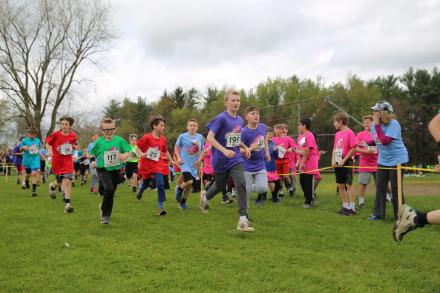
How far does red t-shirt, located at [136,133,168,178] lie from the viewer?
904 centimetres

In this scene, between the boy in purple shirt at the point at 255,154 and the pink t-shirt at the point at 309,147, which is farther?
the pink t-shirt at the point at 309,147

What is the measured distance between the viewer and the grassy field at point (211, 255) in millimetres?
4191

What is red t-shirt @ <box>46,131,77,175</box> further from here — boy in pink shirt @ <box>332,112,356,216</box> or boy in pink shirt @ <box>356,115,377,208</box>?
boy in pink shirt @ <box>356,115,377,208</box>

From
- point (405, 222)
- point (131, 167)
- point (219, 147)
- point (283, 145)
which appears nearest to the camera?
point (405, 222)

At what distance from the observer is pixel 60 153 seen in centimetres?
981

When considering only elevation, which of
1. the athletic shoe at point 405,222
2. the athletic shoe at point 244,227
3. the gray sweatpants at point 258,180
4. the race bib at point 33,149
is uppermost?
the race bib at point 33,149

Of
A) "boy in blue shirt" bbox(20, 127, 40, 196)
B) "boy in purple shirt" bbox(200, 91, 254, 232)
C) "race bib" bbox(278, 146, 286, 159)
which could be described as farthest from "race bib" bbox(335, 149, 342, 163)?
"boy in blue shirt" bbox(20, 127, 40, 196)

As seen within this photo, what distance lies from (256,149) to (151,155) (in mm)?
2297

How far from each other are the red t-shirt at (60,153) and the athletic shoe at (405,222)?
24.4ft

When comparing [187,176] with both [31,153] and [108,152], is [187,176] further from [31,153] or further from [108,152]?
[31,153]

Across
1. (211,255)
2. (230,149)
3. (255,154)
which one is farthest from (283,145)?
(211,255)

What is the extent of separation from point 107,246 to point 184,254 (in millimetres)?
1165

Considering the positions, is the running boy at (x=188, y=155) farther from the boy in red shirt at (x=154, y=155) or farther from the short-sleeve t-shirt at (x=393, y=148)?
the short-sleeve t-shirt at (x=393, y=148)

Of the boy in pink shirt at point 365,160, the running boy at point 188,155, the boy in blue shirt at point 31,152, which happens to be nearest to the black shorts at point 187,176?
the running boy at point 188,155
